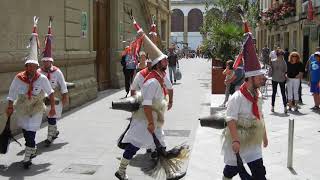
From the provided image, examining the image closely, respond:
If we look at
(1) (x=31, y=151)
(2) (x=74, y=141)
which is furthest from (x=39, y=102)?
(2) (x=74, y=141)

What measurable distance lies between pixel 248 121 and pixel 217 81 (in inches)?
421

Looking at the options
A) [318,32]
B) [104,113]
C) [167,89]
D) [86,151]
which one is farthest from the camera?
[318,32]

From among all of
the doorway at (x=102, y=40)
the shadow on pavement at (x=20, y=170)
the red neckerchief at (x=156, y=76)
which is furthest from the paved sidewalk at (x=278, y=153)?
the doorway at (x=102, y=40)

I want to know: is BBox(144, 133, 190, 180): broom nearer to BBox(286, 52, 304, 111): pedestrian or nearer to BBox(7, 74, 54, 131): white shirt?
BBox(7, 74, 54, 131): white shirt

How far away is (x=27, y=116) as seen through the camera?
7.36 metres

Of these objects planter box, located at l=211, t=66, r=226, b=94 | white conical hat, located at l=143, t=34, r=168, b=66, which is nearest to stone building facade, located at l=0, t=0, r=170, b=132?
planter box, located at l=211, t=66, r=226, b=94

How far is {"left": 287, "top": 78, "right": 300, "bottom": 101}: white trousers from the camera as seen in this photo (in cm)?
1333

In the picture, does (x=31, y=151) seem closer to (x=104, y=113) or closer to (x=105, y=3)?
(x=104, y=113)

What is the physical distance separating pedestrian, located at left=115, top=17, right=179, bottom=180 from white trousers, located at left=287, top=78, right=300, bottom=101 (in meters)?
7.55

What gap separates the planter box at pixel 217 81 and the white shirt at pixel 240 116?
1046cm

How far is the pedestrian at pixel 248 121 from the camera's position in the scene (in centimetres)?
517

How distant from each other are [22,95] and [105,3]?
11.2 metres

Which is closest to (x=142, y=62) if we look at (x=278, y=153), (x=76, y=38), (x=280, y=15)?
(x=278, y=153)

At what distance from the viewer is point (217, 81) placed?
15867mm
